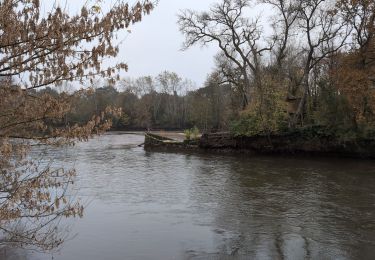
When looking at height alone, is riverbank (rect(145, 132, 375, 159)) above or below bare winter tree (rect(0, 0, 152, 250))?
below

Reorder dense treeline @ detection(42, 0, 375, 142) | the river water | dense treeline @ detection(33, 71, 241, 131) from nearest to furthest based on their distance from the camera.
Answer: the river water → dense treeline @ detection(42, 0, 375, 142) → dense treeline @ detection(33, 71, 241, 131)

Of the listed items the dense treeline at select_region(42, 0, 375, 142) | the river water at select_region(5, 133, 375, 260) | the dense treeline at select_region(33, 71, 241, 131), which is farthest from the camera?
the dense treeline at select_region(33, 71, 241, 131)

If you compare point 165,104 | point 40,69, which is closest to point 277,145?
→ point 40,69

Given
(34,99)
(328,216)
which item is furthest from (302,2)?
(34,99)

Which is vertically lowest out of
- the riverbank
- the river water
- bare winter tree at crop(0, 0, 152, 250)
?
the river water

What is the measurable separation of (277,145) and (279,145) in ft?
0.61

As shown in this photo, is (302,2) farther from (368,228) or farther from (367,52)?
(368,228)

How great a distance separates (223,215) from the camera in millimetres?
13109

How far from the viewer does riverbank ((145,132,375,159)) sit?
30.8 metres

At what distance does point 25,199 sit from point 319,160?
27102mm

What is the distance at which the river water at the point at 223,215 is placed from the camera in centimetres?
962

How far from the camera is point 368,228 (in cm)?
1145

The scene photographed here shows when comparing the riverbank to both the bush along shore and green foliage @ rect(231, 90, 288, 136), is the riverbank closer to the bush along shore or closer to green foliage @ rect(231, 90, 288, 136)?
the bush along shore

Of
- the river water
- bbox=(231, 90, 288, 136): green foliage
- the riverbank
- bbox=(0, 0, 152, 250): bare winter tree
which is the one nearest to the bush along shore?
the riverbank
